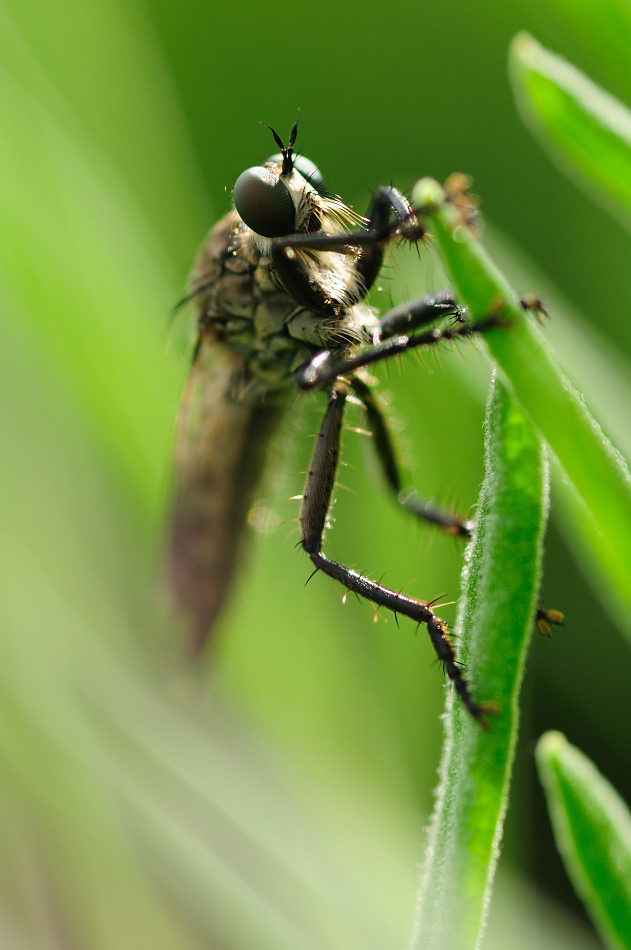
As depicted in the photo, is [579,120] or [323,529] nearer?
[579,120]

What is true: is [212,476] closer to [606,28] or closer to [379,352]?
[379,352]

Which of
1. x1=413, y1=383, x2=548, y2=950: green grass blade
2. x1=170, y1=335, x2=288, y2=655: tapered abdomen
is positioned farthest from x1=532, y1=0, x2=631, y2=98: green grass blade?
x1=170, y1=335, x2=288, y2=655: tapered abdomen

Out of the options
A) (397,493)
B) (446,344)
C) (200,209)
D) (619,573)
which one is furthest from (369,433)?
(619,573)

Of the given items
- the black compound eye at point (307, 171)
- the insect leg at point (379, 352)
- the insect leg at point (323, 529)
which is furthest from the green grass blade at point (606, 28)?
the insect leg at point (323, 529)

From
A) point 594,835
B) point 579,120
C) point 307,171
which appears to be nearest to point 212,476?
point 307,171

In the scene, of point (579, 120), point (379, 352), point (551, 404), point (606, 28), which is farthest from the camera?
point (379, 352)

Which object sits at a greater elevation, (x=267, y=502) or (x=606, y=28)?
(x=606, y=28)

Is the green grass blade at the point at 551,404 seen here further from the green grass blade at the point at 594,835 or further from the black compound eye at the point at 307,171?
the black compound eye at the point at 307,171
